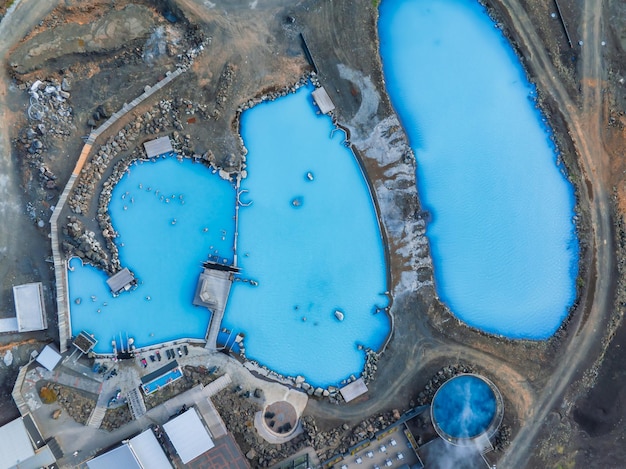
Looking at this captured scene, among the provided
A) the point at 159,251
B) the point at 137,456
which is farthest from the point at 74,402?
the point at 159,251

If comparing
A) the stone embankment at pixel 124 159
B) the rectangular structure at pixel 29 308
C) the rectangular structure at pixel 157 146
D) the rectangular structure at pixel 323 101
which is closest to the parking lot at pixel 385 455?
the stone embankment at pixel 124 159

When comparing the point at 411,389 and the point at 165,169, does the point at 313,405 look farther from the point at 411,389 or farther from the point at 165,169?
the point at 165,169

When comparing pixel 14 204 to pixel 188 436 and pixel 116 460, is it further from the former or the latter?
pixel 188 436

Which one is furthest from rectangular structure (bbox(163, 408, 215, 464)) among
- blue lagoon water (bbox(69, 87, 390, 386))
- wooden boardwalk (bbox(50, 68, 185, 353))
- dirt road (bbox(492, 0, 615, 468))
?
dirt road (bbox(492, 0, 615, 468))

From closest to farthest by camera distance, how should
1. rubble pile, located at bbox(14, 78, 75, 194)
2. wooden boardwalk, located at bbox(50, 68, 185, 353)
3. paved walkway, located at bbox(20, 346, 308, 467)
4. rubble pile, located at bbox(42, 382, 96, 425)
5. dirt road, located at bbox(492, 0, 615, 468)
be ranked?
paved walkway, located at bbox(20, 346, 308, 467) → rubble pile, located at bbox(42, 382, 96, 425) → dirt road, located at bbox(492, 0, 615, 468) → wooden boardwalk, located at bbox(50, 68, 185, 353) → rubble pile, located at bbox(14, 78, 75, 194)

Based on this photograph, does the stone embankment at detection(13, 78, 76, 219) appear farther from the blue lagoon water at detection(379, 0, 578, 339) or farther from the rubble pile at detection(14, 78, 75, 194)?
the blue lagoon water at detection(379, 0, 578, 339)

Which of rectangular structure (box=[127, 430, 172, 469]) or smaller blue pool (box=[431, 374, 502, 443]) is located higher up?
rectangular structure (box=[127, 430, 172, 469])

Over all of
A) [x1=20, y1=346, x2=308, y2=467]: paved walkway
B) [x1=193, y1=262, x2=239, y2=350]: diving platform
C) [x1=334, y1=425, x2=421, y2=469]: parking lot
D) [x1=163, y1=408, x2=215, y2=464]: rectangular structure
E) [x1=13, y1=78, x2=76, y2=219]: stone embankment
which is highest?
[x1=13, y1=78, x2=76, y2=219]: stone embankment
